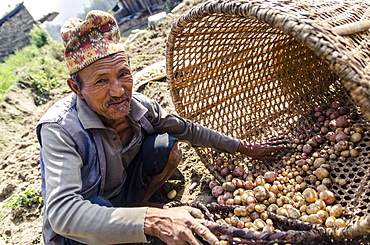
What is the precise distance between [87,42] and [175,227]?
Result: 3.38 ft

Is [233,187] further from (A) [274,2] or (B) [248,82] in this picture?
(A) [274,2]

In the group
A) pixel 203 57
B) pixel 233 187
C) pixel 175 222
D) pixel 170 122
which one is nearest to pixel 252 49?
pixel 203 57

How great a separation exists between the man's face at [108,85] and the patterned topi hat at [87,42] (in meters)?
0.03

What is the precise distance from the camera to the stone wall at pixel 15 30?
487 inches

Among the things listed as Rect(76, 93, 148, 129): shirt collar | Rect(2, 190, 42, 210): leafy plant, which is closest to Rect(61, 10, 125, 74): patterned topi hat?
Rect(76, 93, 148, 129): shirt collar

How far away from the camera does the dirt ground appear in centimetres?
220

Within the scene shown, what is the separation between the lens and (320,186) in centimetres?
168

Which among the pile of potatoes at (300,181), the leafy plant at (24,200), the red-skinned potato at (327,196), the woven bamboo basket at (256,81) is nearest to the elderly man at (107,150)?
the pile of potatoes at (300,181)

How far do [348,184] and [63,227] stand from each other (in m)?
1.58

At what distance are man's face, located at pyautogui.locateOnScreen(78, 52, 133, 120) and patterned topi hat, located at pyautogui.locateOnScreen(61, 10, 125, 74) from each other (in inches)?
1.4

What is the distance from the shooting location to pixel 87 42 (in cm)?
145

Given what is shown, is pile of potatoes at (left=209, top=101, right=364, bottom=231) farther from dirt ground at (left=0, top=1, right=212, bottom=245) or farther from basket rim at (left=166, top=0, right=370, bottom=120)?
basket rim at (left=166, top=0, right=370, bottom=120)

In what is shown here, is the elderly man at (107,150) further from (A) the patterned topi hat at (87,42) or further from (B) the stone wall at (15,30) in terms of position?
(B) the stone wall at (15,30)

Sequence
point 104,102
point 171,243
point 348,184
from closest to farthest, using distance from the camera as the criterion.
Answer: point 171,243 → point 104,102 → point 348,184
